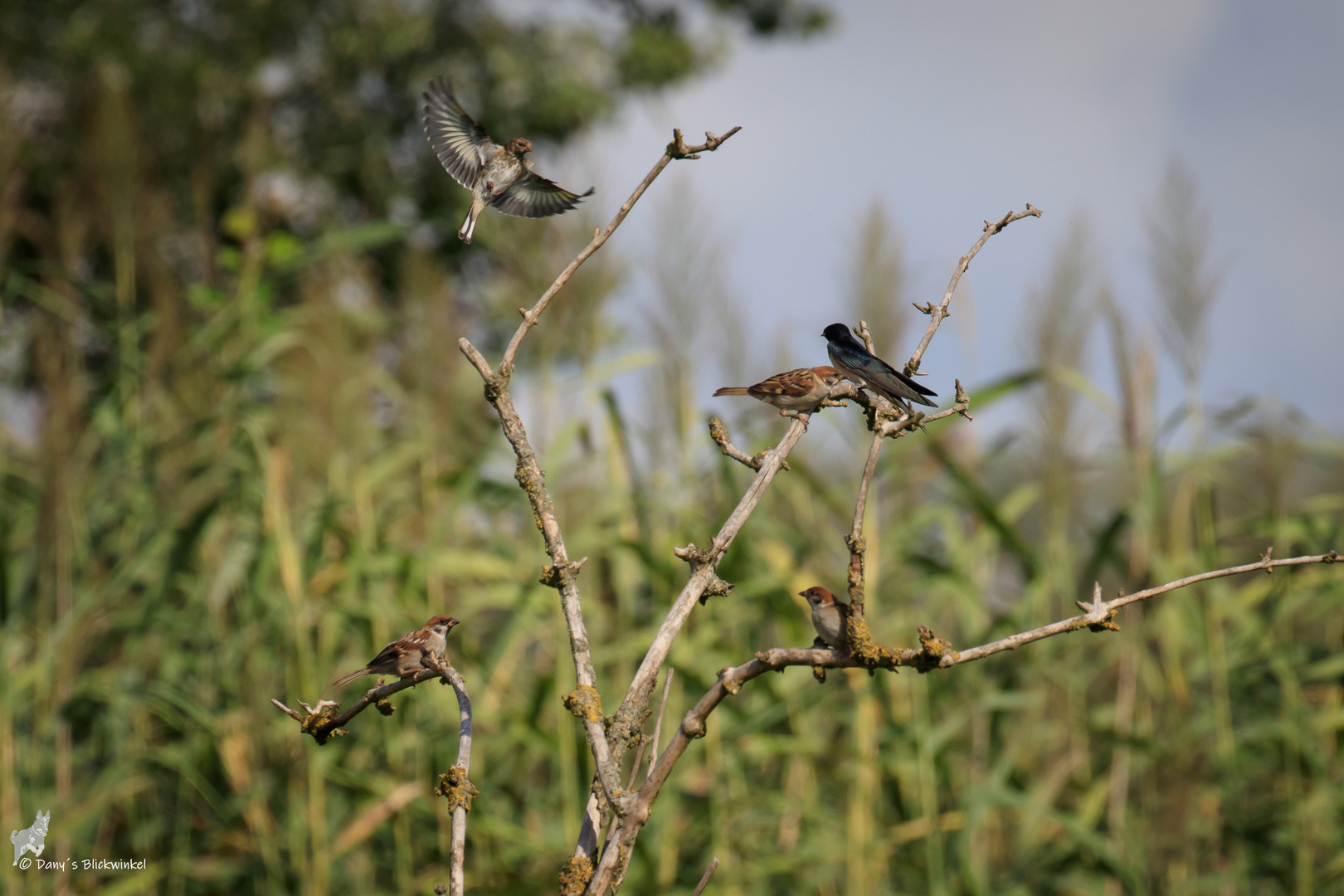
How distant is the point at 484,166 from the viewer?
71.6 inches

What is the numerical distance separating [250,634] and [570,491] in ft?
4.58

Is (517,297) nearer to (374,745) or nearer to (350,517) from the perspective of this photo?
(350,517)

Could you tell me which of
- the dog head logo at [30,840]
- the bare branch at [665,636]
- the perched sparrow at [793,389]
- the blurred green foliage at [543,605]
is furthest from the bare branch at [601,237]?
the dog head logo at [30,840]

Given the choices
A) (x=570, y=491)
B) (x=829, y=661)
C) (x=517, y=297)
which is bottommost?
(x=829, y=661)

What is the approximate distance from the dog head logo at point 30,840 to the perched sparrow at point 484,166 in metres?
2.54

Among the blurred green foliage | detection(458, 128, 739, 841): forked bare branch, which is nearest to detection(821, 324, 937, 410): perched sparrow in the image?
detection(458, 128, 739, 841): forked bare branch

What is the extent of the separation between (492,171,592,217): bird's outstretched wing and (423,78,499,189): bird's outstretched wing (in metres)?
0.08

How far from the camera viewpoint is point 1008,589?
591 cm

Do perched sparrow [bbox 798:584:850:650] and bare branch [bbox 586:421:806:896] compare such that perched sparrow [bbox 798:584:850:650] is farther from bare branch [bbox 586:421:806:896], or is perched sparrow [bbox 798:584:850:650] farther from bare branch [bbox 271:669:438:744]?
bare branch [bbox 271:669:438:744]

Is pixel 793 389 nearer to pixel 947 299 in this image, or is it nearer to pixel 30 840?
pixel 947 299

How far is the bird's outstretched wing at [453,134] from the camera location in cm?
191

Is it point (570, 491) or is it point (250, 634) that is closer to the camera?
point (250, 634)

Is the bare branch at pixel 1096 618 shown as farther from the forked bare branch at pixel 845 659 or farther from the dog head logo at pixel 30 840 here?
the dog head logo at pixel 30 840

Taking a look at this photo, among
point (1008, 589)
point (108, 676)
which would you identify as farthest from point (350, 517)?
point (1008, 589)
